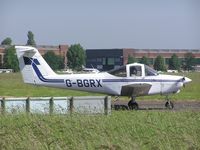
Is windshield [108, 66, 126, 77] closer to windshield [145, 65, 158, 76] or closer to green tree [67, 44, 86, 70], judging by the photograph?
windshield [145, 65, 158, 76]

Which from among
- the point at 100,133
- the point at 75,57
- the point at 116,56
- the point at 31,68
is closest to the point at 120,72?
the point at 31,68

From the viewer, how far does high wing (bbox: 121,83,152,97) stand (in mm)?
20344

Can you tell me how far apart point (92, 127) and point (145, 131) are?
0.91m

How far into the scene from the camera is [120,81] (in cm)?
2053

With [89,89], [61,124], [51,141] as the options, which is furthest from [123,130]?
[89,89]

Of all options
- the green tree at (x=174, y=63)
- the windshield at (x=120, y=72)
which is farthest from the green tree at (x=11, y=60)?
the windshield at (x=120, y=72)

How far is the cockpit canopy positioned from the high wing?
43 cm

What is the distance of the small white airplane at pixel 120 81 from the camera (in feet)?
66.6

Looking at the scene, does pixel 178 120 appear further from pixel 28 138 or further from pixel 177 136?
pixel 28 138

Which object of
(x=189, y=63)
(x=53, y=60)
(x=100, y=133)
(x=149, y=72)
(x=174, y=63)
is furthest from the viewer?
(x=189, y=63)

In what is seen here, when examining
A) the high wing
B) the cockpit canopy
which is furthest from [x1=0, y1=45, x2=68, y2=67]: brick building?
the cockpit canopy

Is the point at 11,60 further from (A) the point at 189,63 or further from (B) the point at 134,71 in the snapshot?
(B) the point at 134,71

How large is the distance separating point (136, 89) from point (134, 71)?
828mm

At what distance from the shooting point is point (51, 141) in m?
7.15
